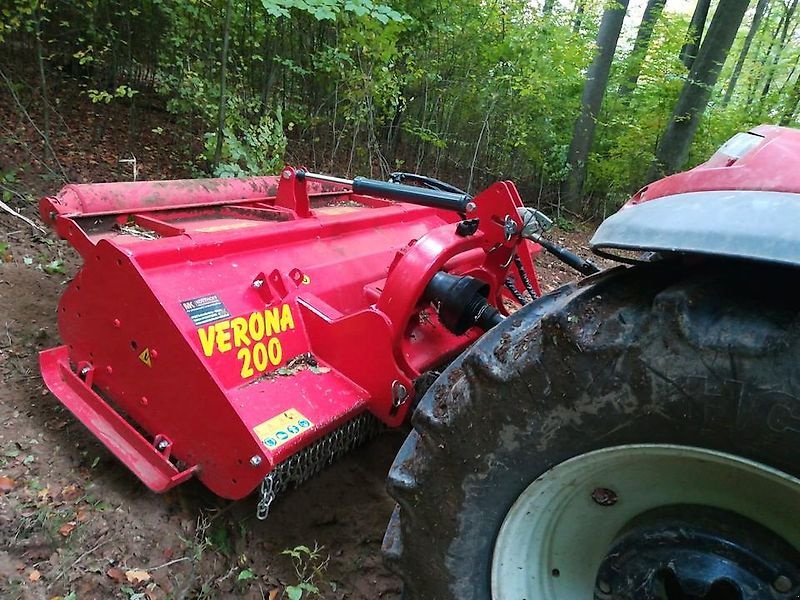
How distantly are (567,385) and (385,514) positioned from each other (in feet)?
4.34

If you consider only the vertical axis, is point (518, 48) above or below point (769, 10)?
below

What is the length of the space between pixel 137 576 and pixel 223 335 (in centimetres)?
78

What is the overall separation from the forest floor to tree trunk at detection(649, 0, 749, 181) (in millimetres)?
6304

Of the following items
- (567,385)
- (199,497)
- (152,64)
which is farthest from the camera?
(152,64)

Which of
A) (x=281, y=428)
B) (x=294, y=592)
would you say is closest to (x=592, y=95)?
(x=281, y=428)

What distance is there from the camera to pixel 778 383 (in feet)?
3.04

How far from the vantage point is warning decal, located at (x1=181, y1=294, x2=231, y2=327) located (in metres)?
1.98

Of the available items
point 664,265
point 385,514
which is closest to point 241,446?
point 385,514

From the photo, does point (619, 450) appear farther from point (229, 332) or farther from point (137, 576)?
point (137, 576)

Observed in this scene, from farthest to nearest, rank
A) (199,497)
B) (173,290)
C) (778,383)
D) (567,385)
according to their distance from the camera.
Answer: (199,497) → (173,290) → (567,385) → (778,383)

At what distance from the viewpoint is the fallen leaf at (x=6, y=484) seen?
2035mm

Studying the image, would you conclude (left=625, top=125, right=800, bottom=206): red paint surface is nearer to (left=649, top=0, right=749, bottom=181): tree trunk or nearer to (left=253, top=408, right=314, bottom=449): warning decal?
(left=253, top=408, right=314, bottom=449): warning decal

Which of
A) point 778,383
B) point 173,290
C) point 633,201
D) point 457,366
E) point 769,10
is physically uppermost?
point 769,10

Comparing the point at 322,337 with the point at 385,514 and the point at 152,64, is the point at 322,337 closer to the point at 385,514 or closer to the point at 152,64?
the point at 385,514
